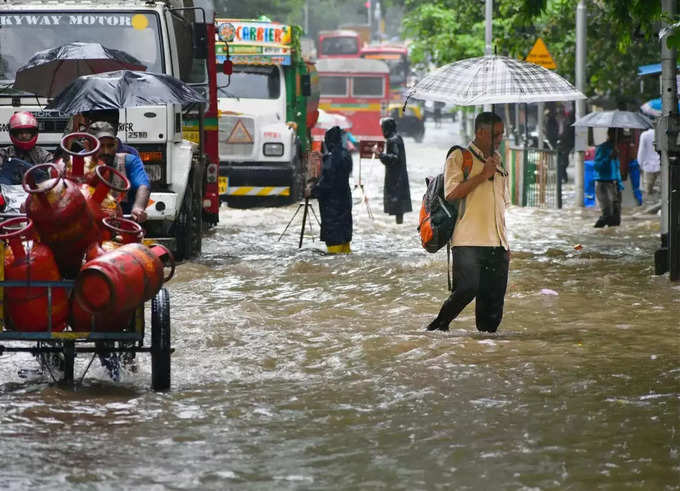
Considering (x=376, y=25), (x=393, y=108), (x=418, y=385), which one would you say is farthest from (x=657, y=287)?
(x=376, y=25)

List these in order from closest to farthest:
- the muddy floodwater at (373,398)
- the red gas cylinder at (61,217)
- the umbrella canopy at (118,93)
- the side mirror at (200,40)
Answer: the muddy floodwater at (373,398) → the red gas cylinder at (61,217) → the umbrella canopy at (118,93) → the side mirror at (200,40)

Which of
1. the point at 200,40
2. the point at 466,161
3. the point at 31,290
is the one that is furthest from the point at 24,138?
the point at 200,40

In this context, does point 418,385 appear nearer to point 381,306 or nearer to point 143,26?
point 381,306

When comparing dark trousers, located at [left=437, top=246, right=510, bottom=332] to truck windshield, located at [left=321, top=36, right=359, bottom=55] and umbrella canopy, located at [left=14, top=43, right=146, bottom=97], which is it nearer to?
umbrella canopy, located at [left=14, top=43, right=146, bottom=97]

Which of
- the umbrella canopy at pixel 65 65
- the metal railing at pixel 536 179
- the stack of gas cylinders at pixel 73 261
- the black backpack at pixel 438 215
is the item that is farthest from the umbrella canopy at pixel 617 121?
the stack of gas cylinders at pixel 73 261

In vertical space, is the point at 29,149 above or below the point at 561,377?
above

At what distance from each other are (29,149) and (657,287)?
6078 millimetres

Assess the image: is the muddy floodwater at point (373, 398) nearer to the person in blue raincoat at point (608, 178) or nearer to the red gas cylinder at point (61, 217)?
the red gas cylinder at point (61, 217)

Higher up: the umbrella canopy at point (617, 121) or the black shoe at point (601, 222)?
the umbrella canopy at point (617, 121)

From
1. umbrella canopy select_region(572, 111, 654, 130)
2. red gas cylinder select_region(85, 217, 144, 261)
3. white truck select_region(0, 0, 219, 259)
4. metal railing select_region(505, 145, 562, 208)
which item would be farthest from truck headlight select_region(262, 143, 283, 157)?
red gas cylinder select_region(85, 217, 144, 261)

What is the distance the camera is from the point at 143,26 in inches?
575

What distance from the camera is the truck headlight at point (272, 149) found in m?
22.6

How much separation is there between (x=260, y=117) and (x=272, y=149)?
0.71 meters

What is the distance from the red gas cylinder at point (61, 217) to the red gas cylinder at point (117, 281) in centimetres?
30
